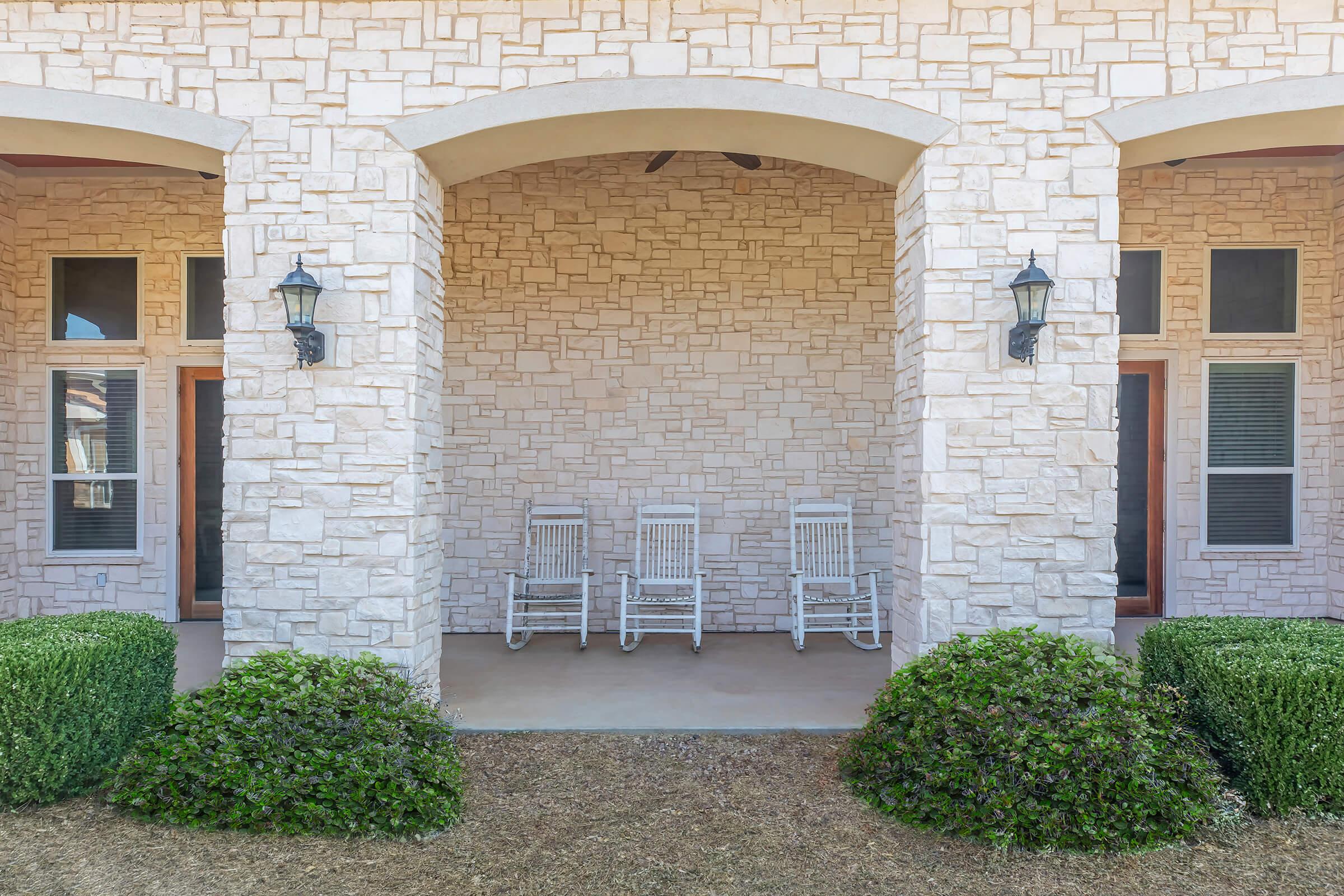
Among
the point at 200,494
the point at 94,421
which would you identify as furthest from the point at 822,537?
the point at 94,421

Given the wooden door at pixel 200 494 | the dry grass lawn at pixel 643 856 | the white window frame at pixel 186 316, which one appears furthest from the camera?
the wooden door at pixel 200 494

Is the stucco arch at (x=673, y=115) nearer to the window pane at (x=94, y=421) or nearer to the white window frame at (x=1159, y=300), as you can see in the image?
the white window frame at (x=1159, y=300)

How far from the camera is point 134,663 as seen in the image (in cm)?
314

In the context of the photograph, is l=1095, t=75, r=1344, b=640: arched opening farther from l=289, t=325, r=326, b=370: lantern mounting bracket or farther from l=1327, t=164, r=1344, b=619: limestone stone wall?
l=289, t=325, r=326, b=370: lantern mounting bracket

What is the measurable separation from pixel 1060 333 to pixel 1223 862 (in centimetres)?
210

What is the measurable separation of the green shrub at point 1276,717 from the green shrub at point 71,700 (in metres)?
4.00

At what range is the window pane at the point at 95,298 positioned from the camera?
18.7 feet

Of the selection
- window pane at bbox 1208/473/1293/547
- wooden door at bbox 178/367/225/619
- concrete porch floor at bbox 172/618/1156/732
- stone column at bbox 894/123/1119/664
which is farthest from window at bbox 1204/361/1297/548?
wooden door at bbox 178/367/225/619

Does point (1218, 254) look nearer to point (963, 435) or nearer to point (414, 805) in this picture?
point (963, 435)

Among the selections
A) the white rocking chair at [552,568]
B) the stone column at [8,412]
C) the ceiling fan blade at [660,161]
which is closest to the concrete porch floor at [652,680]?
the white rocking chair at [552,568]

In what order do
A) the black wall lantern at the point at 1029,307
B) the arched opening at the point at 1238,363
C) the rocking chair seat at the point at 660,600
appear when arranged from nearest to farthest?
the black wall lantern at the point at 1029,307
the rocking chair seat at the point at 660,600
the arched opening at the point at 1238,363

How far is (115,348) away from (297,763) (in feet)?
13.9

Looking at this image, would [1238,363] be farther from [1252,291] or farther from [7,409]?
[7,409]

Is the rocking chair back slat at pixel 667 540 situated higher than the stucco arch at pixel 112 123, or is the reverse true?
the stucco arch at pixel 112 123
